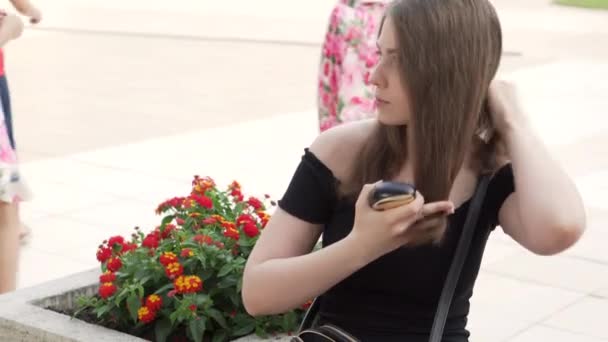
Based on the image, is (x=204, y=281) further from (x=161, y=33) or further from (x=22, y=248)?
(x=161, y=33)

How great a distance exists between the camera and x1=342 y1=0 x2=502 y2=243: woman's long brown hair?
8.14 ft

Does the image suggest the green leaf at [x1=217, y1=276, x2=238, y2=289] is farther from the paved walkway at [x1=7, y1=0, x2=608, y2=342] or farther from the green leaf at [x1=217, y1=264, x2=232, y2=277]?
the paved walkway at [x1=7, y1=0, x2=608, y2=342]

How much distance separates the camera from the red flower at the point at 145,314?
3764 millimetres

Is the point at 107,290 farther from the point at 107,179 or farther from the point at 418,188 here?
the point at 107,179

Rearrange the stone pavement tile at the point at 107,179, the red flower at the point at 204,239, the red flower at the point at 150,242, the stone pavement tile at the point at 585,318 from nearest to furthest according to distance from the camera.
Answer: the red flower at the point at 204,239 → the red flower at the point at 150,242 → the stone pavement tile at the point at 585,318 → the stone pavement tile at the point at 107,179

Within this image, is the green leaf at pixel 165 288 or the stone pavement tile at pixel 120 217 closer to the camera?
the green leaf at pixel 165 288

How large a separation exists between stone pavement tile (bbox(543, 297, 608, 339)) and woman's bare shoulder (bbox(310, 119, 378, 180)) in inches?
130

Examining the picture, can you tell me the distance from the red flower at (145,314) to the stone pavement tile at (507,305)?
224cm

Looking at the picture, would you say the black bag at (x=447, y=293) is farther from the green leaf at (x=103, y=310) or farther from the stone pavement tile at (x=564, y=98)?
the stone pavement tile at (x=564, y=98)

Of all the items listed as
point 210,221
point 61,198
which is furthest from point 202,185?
point 61,198

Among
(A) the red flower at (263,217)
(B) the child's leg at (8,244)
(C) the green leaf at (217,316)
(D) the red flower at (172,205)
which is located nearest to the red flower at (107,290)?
(C) the green leaf at (217,316)

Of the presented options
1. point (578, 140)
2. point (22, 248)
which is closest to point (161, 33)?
point (578, 140)

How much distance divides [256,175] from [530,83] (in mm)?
4775

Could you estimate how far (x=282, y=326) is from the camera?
3.76 meters
